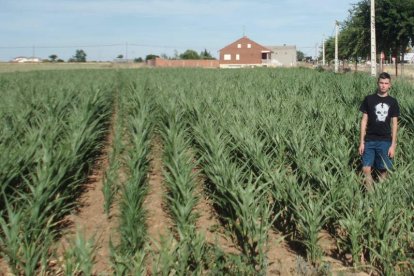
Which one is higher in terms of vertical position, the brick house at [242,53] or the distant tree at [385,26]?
the brick house at [242,53]

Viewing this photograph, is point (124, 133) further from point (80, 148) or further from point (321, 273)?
point (321, 273)

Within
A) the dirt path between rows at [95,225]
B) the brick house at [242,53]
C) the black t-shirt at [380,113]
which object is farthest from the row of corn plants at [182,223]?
the brick house at [242,53]

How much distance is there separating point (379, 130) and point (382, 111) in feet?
0.77

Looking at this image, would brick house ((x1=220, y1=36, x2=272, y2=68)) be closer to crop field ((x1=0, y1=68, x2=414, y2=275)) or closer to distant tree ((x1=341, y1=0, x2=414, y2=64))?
distant tree ((x1=341, y1=0, x2=414, y2=64))

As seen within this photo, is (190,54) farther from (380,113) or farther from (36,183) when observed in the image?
(36,183)

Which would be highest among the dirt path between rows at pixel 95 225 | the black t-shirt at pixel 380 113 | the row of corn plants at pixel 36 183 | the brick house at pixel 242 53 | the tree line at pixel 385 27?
the brick house at pixel 242 53

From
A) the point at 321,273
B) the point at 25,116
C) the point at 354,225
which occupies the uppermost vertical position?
the point at 25,116

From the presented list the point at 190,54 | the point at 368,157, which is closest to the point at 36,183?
the point at 368,157

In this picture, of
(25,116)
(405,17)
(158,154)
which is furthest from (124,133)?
(405,17)

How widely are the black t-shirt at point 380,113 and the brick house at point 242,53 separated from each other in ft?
257

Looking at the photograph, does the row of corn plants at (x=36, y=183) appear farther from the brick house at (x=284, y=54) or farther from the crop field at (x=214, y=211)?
the brick house at (x=284, y=54)

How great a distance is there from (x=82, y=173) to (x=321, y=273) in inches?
152

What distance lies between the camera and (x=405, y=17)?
82.2ft

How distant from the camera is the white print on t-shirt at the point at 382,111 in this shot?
5.31 metres
